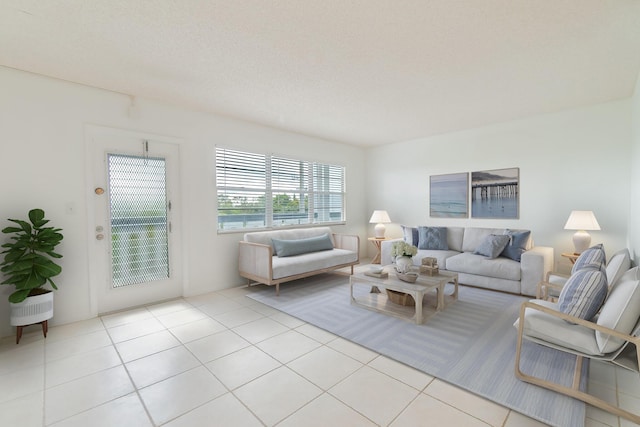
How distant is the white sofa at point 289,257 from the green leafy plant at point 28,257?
2045mm

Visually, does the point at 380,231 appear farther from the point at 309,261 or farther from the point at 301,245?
the point at 309,261

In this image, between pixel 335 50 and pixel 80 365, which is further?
pixel 335 50

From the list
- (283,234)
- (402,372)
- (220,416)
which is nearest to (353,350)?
(402,372)

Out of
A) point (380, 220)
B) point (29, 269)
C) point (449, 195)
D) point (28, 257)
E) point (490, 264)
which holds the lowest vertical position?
point (490, 264)

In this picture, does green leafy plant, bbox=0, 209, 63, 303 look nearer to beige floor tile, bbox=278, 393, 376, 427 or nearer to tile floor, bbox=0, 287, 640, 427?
tile floor, bbox=0, 287, 640, 427

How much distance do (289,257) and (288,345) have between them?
183cm

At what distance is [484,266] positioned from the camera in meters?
4.04

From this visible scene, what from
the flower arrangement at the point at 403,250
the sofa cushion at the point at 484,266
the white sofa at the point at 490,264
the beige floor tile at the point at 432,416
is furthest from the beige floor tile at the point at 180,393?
the sofa cushion at the point at 484,266

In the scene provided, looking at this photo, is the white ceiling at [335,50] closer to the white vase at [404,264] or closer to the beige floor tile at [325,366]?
the white vase at [404,264]

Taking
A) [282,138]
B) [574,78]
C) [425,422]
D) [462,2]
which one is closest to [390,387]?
[425,422]

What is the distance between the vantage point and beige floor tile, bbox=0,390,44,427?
166 centimetres

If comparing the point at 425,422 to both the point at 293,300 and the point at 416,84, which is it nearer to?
the point at 293,300

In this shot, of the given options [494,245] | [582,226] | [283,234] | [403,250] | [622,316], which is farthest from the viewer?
[283,234]

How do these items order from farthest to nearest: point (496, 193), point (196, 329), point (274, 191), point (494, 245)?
point (274, 191) < point (496, 193) < point (494, 245) < point (196, 329)
